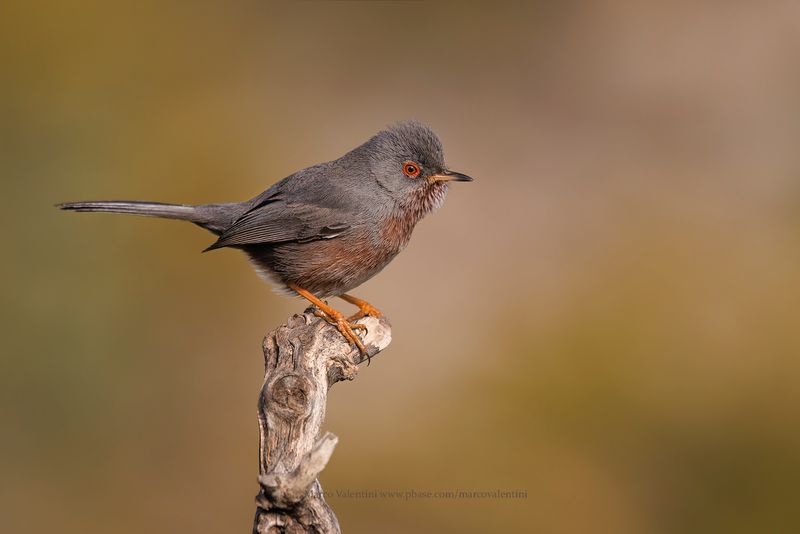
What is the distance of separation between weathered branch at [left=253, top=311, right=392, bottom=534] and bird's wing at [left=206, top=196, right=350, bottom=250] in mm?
720

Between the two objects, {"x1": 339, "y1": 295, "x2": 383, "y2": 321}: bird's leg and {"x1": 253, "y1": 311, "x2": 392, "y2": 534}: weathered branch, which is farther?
{"x1": 339, "y1": 295, "x2": 383, "y2": 321}: bird's leg

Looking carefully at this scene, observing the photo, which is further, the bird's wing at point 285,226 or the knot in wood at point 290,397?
the bird's wing at point 285,226

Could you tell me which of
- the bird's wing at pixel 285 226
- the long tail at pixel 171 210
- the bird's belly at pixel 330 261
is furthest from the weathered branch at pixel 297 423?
the long tail at pixel 171 210

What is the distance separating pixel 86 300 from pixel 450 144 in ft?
14.5

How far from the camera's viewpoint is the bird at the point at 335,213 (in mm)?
4867

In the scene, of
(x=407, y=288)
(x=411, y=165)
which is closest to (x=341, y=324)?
(x=411, y=165)

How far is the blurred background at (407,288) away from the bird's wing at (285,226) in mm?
2230

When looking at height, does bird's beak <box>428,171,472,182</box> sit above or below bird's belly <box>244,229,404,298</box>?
above

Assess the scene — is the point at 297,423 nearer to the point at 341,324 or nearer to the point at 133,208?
the point at 341,324

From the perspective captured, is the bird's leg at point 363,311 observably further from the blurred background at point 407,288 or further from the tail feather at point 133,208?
the blurred background at point 407,288

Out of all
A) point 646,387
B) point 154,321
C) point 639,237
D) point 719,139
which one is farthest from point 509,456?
point 719,139

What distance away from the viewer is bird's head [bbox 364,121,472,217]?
16.6 feet

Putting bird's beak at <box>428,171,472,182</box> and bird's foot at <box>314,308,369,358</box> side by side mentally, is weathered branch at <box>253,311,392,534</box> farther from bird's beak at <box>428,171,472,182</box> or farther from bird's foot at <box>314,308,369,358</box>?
bird's beak at <box>428,171,472,182</box>

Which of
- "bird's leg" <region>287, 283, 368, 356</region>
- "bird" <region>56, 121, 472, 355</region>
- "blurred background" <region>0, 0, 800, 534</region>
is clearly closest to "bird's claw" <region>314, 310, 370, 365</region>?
"bird's leg" <region>287, 283, 368, 356</region>
